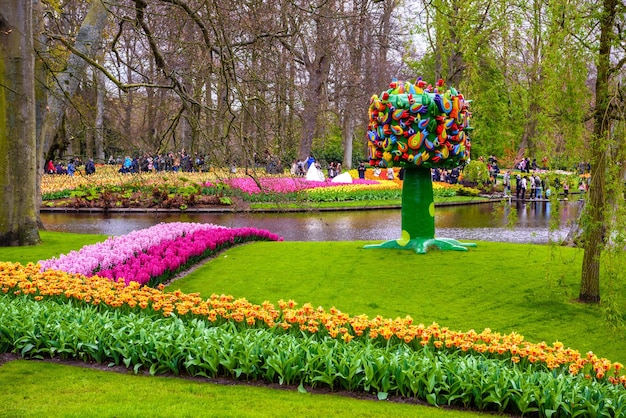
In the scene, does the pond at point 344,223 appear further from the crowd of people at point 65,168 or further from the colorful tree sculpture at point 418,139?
the crowd of people at point 65,168

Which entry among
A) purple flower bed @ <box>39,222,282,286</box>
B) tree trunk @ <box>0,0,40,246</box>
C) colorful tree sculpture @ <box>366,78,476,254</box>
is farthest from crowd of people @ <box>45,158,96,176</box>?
colorful tree sculpture @ <box>366,78,476,254</box>

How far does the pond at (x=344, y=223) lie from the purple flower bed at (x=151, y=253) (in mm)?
5210

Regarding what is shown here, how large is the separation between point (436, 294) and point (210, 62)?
178 inches

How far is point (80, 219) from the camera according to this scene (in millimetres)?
25312

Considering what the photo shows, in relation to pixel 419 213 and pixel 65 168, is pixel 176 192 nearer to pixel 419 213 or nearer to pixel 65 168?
pixel 65 168

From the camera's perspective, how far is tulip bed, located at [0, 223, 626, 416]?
5355 mm

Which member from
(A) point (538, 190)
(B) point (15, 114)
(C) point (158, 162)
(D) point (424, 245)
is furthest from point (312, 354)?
(A) point (538, 190)

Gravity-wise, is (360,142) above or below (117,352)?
above

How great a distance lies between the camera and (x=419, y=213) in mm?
12781

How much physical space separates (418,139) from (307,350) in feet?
22.7

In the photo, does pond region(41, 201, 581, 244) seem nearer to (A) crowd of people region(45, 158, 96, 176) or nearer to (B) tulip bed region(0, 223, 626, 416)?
(A) crowd of people region(45, 158, 96, 176)

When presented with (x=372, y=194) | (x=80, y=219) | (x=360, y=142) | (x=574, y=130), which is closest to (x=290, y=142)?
(x=574, y=130)

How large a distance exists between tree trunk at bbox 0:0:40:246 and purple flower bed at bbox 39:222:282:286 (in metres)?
2.03

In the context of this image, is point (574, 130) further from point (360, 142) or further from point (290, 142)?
point (360, 142)
